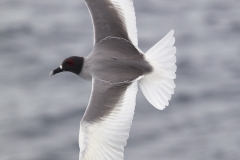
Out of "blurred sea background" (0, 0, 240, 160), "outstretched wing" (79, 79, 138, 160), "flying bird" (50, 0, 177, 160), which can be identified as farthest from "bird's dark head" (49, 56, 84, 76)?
"blurred sea background" (0, 0, 240, 160)

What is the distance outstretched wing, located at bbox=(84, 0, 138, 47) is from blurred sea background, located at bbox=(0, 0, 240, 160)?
3.72 m

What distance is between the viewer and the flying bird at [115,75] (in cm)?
630

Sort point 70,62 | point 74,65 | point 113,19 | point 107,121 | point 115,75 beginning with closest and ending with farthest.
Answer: point 107,121 → point 115,75 → point 74,65 → point 70,62 → point 113,19

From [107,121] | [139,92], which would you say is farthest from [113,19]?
[139,92]

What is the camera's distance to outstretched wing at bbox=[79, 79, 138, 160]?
621 cm

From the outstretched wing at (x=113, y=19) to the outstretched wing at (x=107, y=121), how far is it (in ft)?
2.45

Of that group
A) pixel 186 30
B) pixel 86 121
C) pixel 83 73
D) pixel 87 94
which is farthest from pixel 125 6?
pixel 186 30

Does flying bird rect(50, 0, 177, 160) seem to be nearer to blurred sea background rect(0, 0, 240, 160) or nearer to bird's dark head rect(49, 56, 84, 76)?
bird's dark head rect(49, 56, 84, 76)

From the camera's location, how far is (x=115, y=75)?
667 centimetres

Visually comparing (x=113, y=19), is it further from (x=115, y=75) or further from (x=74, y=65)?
(x=115, y=75)

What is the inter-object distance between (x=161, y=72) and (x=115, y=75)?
593mm

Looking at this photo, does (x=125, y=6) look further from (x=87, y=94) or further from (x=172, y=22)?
(x=172, y=22)

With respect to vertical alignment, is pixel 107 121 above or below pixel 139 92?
above

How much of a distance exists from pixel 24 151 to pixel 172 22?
443 centimetres
